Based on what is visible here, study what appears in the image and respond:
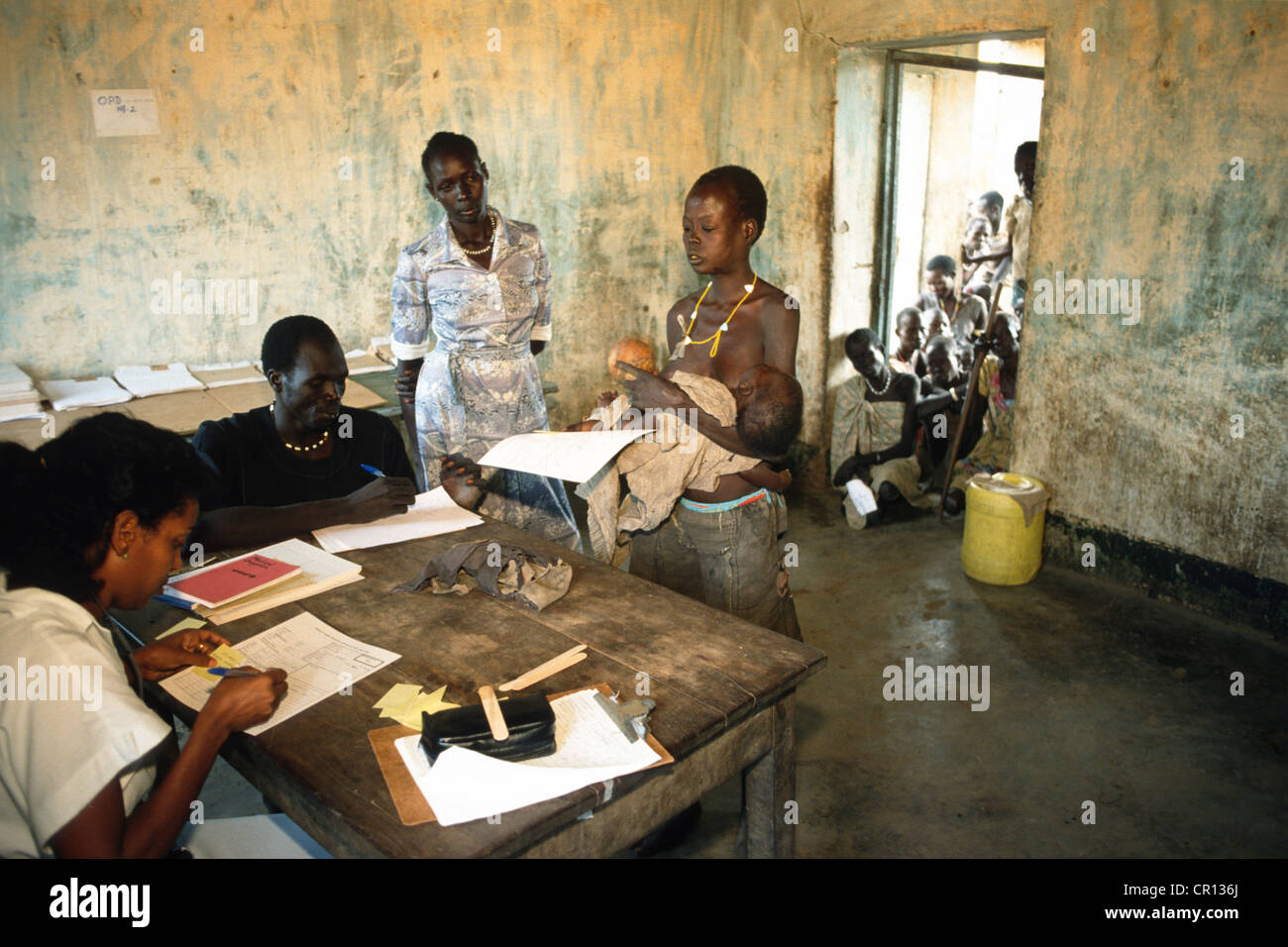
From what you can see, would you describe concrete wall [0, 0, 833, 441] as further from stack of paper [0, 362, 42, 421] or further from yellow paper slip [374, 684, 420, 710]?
yellow paper slip [374, 684, 420, 710]

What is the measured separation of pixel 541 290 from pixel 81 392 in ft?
6.92

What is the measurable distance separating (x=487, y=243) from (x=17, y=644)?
2479mm

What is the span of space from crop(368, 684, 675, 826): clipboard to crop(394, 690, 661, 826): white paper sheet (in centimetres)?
1

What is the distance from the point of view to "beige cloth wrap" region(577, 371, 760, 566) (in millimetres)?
2615

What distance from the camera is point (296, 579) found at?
2.43 meters

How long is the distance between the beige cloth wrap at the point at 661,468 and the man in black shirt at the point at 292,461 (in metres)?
0.62

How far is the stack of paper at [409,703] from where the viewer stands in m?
1.81

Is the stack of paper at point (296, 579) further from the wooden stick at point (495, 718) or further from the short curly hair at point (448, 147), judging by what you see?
the short curly hair at point (448, 147)

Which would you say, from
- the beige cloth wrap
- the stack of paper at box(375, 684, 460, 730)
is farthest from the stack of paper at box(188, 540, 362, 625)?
the beige cloth wrap

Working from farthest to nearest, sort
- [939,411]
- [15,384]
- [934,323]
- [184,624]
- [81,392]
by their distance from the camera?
[934,323] → [939,411] → [81,392] → [15,384] → [184,624]

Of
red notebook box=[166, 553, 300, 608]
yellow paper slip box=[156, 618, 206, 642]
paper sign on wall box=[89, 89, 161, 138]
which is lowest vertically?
yellow paper slip box=[156, 618, 206, 642]

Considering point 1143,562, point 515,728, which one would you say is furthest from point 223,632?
point 1143,562

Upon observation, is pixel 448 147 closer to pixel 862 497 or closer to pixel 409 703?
pixel 409 703

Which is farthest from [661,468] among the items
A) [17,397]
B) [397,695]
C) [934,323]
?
[934,323]
